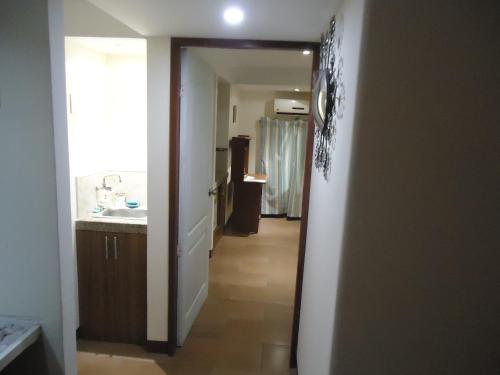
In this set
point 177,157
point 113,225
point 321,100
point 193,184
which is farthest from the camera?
point 193,184

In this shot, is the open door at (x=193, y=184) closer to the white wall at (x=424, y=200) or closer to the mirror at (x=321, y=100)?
the mirror at (x=321, y=100)

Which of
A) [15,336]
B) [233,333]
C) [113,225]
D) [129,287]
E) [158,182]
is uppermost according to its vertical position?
[158,182]

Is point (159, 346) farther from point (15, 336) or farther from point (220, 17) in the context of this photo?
point (220, 17)

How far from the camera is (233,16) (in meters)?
1.57

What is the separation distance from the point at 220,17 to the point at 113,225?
59.2 inches

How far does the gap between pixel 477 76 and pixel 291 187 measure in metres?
4.83

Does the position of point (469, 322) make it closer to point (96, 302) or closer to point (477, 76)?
point (477, 76)

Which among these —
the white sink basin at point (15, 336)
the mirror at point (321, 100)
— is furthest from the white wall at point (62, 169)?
the mirror at point (321, 100)

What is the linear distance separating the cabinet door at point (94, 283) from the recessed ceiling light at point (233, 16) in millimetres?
1601

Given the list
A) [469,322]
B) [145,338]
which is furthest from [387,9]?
[145,338]

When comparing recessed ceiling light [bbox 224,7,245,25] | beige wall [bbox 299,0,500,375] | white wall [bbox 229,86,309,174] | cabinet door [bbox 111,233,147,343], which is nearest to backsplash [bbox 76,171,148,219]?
cabinet door [bbox 111,233,147,343]

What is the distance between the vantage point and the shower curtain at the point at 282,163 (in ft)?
18.2

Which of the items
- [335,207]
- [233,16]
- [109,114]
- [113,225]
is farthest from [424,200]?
[109,114]

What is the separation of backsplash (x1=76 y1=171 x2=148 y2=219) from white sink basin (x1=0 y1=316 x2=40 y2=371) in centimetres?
111
